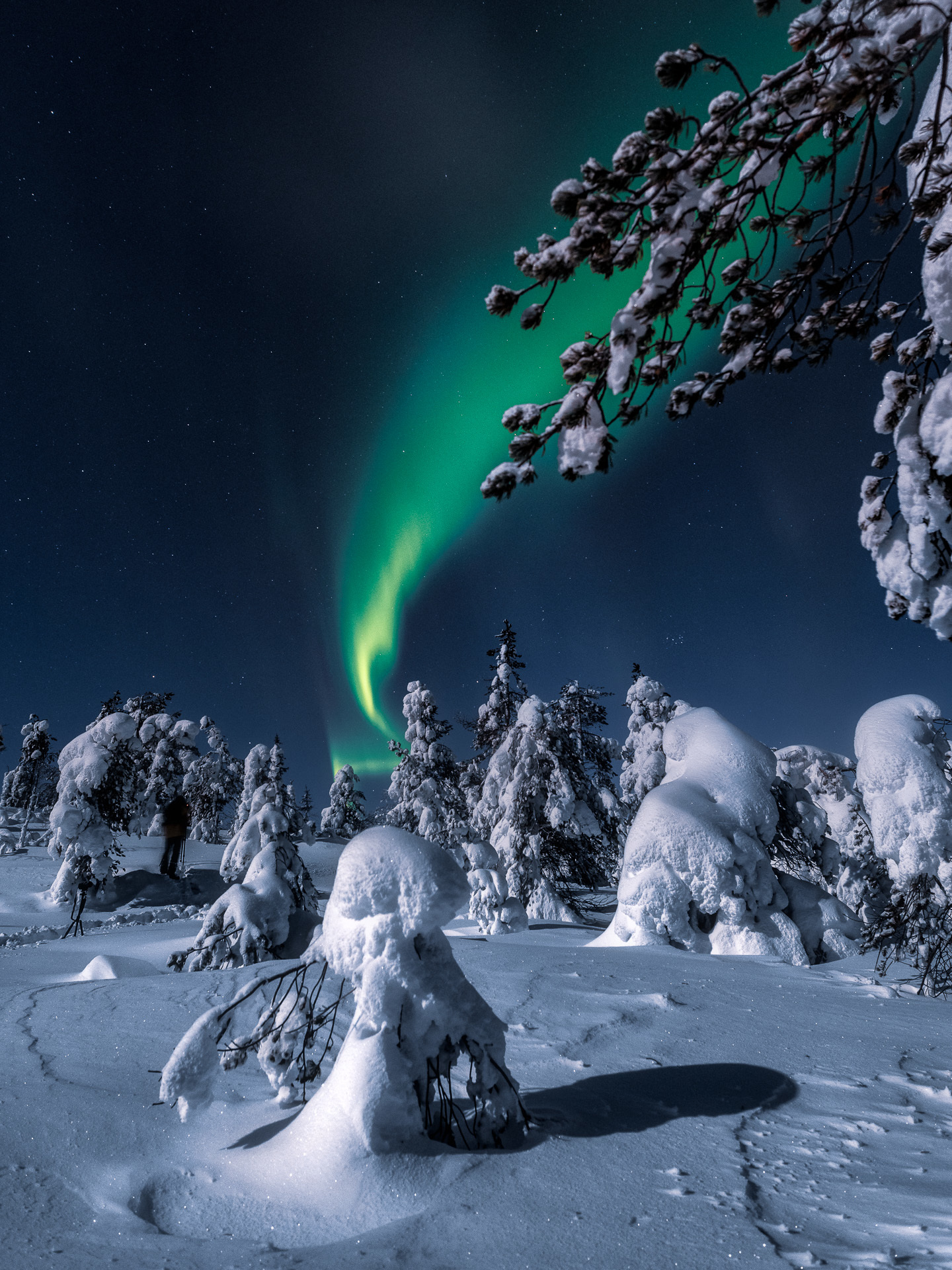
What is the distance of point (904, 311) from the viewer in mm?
2574


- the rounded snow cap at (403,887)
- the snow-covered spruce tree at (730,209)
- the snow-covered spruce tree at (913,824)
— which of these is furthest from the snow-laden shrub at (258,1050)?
the snow-covered spruce tree at (913,824)

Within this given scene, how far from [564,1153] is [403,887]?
4.21ft

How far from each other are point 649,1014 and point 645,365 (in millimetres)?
4987

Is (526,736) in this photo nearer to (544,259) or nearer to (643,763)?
(643,763)

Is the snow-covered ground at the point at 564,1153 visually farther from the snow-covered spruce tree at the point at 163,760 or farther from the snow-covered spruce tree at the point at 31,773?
the snow-covered spruce tree at the point at 31,773

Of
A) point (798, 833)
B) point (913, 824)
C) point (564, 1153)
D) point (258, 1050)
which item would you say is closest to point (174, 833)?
point (798, 833)

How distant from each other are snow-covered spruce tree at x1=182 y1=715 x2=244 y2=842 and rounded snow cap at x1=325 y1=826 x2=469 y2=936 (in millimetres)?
37182

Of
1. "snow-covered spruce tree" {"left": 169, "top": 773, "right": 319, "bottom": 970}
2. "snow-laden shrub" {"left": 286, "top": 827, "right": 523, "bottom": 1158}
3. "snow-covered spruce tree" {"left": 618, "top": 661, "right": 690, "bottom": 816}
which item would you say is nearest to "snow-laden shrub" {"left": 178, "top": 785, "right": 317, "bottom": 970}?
"snow-covered spruce tree" {"left": 169, "top": 773, "right": 319, "bottom": 970}

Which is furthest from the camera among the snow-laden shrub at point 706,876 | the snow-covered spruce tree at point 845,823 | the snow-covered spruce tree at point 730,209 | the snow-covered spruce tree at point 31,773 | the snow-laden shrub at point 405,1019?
the snow-covered spruce tree at point 31,773

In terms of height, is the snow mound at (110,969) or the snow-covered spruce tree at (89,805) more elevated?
the snow-covered spruce tree at (89,805)

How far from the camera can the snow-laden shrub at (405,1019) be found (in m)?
2.78

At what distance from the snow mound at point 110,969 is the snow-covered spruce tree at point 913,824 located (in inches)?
325

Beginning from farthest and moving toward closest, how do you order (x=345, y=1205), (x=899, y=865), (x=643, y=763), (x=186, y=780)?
1. (x=186, y=780)
2. (x=643, y=763)
3. (x=899, y=865)
4. (x=345, y=1205)

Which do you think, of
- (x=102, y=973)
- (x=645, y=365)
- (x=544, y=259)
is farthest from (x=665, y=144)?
(x=102, y=973)
